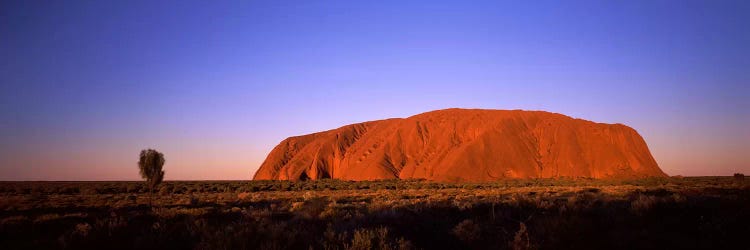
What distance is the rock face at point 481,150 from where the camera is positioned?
66.4 metres

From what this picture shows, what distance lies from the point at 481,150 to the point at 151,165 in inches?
1920

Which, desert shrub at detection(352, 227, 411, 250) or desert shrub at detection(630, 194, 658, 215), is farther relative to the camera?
desert shrub at detection(630, 194, 658, 215)

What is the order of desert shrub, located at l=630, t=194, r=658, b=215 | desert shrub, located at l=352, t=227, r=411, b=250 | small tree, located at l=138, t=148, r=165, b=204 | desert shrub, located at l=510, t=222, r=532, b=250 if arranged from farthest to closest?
small tree, located at l=138, t=148, r=165, b=204
desert shrub, located at l=630, t=194, r=658, b=215
desert shrub, located at l=510, t=222, r=532, b=250
desert shrub, located at l=352, t=227, r=411, b=250

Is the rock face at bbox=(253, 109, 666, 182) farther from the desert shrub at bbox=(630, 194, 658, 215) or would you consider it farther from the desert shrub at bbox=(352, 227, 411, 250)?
the desert shrub at bbox=(352, 227, 411, 250)

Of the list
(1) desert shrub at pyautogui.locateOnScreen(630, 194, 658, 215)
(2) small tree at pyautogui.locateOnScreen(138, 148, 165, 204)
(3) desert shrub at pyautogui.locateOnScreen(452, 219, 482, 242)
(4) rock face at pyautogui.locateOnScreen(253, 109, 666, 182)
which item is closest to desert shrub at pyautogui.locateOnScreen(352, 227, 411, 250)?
(3) desert shrub at pyautogui.locateOnScreen(452, 219, 482, 242)

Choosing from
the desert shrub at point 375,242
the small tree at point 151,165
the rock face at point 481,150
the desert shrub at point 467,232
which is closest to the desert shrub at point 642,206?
the desert shrub at point 467,232

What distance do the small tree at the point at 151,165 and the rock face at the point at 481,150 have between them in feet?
124

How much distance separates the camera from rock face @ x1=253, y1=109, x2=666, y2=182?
6644cm

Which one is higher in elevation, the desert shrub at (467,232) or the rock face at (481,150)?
the rock face at (481,150)

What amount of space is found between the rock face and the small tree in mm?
37773

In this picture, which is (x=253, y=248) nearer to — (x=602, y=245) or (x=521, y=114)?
(x=602, y=245)

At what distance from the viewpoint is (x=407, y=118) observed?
9075 cm

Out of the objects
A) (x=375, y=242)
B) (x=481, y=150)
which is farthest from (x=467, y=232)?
(x=481, y=150)

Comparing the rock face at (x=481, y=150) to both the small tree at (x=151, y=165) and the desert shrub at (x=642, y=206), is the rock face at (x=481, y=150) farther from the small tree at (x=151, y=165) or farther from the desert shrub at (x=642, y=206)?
the desert shrub at (x=642, y=206)
